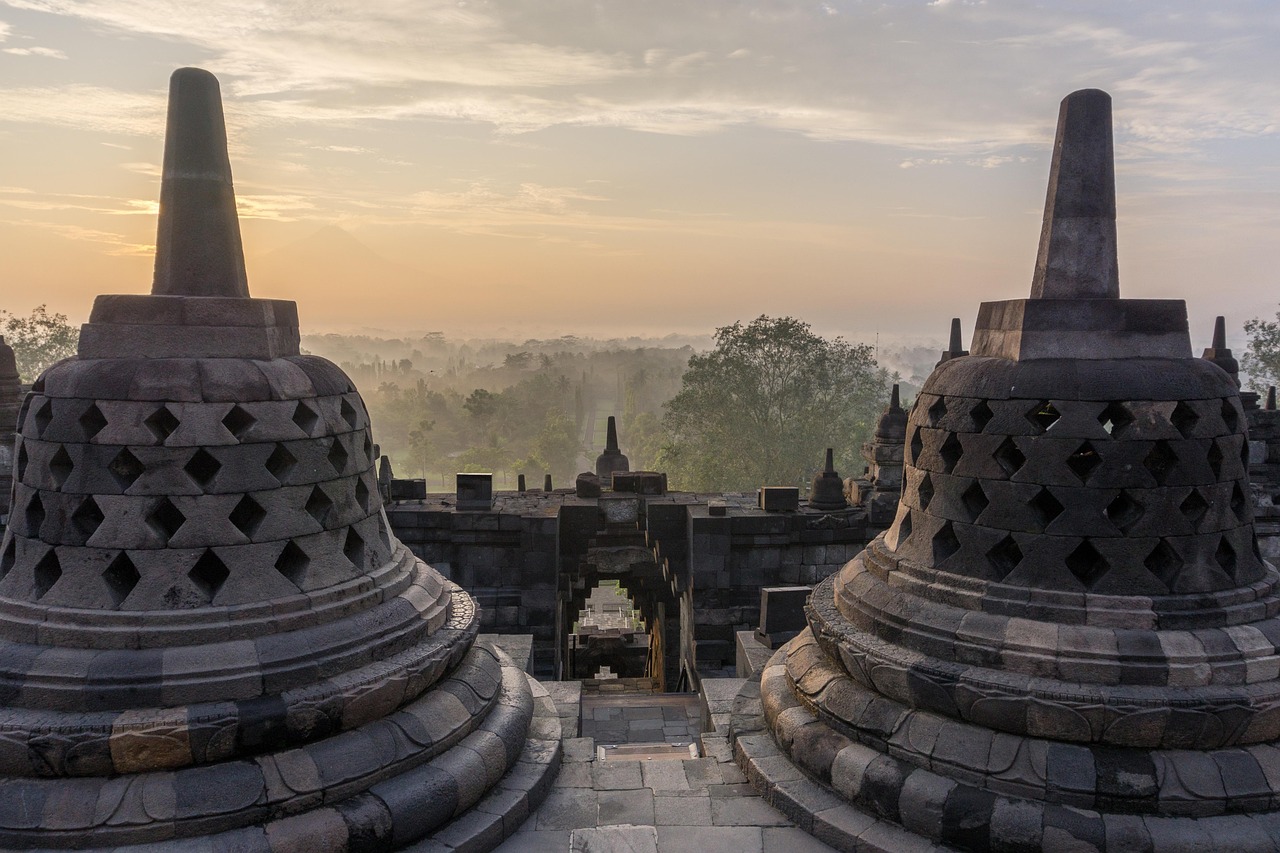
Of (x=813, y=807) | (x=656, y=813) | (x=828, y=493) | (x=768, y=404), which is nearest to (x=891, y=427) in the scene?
(x=828, y=493)

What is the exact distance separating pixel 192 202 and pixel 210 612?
232cm

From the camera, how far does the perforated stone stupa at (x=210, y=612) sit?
12.0 feet

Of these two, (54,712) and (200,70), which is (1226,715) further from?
(200,70)

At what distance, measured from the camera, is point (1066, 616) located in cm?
429

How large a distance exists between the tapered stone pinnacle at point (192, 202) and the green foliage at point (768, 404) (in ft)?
89.3

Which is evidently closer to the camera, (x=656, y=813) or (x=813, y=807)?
(x=813, y=807)

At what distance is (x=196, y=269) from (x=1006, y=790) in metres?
5.25

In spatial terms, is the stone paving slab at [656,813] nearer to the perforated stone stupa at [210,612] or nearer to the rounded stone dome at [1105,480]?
the perforated stone stupa at [210,612]

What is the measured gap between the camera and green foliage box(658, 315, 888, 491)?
3178 cm

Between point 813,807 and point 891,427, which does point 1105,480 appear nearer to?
point 813,807

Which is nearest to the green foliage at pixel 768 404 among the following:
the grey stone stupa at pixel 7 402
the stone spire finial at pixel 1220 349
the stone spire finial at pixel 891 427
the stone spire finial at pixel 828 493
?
the stone spire finial at pixel 1220 349

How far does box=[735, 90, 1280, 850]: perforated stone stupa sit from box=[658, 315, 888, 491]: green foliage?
2664 centimetres

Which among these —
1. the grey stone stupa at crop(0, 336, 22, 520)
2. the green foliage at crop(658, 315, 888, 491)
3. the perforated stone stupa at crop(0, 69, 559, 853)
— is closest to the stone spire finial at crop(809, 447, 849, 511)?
the perforated stone stupa at crop(0, 69, 559, 853)

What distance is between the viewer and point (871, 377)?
112 ft
